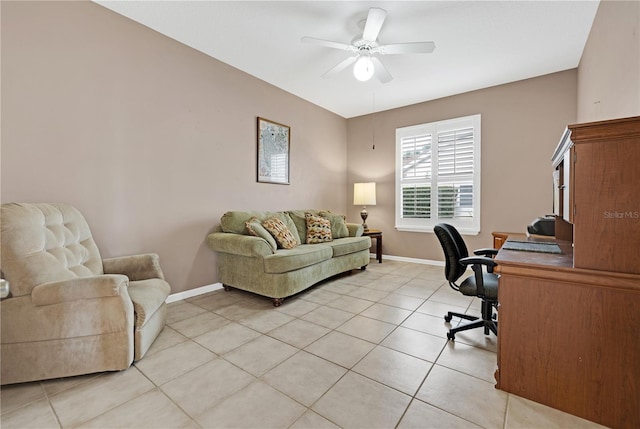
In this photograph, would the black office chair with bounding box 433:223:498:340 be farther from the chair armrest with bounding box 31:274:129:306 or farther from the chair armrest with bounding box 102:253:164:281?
the chair armrest with bounding box 102:253:164:281

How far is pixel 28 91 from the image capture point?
207cm

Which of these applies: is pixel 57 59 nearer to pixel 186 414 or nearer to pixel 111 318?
pixel 111 318

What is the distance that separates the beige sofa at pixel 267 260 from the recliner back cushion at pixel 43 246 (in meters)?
1.21

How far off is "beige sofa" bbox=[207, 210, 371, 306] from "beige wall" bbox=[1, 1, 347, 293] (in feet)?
0.89

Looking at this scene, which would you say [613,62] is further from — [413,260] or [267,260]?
[413,260]

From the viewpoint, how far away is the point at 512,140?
12.8 ft

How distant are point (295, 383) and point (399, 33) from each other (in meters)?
3.21

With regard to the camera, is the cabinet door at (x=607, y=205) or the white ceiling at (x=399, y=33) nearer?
the cabinet door at (x=607, y=205)

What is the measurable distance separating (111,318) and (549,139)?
5063 mm

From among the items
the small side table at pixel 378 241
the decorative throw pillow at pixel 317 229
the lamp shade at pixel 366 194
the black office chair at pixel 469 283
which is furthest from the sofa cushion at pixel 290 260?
the lamp shade at pixel 366 194

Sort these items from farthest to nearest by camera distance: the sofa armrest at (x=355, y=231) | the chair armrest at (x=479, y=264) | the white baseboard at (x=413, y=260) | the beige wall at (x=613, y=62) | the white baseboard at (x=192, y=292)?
the white baseboard at (x=413, y=260), the sofa armrest at (x=355, y=231), the white baseboard at (x=192, y=292), the chair armrest at (x=479, y=264), the beige wall at (x=613, y=62)

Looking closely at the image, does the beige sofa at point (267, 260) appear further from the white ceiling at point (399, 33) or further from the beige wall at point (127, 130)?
the white ceiling at point (399, 33)

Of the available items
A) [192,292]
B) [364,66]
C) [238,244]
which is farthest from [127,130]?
[364,66]

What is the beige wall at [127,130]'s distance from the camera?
2.07 metres
